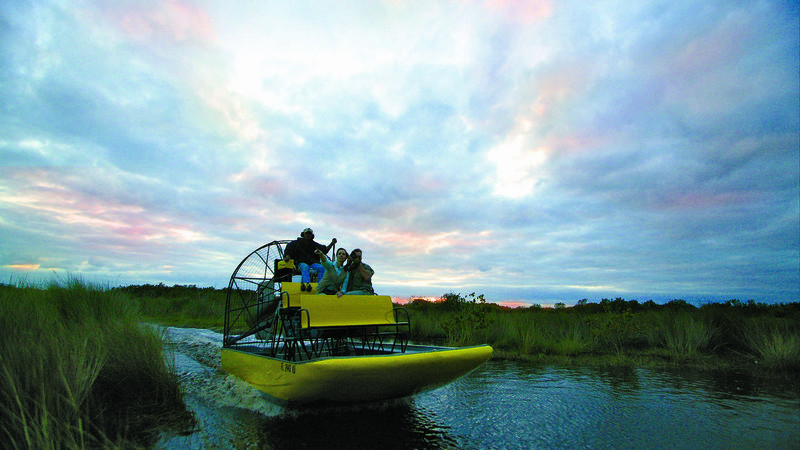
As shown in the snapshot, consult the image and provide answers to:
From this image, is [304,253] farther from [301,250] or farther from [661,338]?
[661,338]

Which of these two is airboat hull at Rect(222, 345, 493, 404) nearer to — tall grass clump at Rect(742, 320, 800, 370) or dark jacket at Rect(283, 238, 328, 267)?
dark jacket at Rect(283, 238, 328, 267)

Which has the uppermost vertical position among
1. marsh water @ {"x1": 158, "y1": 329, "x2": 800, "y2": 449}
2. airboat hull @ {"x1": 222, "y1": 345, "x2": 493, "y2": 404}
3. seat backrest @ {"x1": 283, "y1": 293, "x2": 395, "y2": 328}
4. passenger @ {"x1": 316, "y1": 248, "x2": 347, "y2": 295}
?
passenger @ {"x1": 316, "y1": 248, "x2": 347, "y2": 295}

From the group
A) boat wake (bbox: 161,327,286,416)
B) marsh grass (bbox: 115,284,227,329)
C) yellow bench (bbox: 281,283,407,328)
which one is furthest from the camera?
marsh grass (bbox: 115,284,227,329)

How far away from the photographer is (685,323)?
34.2 ft

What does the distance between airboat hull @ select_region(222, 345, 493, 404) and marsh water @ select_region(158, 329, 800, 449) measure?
1.26ft

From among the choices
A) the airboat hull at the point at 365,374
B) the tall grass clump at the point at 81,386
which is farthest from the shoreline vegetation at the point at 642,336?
the tall grass clump at the point at 81,386

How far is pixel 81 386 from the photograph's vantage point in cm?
429

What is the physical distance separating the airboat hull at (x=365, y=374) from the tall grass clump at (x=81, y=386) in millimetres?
1327

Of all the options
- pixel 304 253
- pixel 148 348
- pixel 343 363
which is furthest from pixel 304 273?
pixel 343 363

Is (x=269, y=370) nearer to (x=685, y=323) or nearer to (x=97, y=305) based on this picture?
(x=97, y=305)

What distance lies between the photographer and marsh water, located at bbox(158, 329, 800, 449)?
4230 millimetres

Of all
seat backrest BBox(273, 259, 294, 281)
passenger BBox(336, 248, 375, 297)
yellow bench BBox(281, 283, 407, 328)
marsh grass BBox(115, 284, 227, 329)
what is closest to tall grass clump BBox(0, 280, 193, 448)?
yellow bench BBox(281, 283, 407, 328)

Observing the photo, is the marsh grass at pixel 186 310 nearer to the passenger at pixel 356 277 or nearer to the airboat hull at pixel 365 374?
the passenger at pixel 356 277

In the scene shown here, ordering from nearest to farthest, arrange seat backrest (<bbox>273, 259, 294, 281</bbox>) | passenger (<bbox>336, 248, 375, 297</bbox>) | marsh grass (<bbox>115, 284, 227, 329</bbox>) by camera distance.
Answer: passenger (<bbox>336, 248, 375, 297</bbox>) < seat backrest (<bbox>273, 259, 294, 281</bbox>) < marsh grass (<bbox>115, 284, 227, 329</bbox>)
